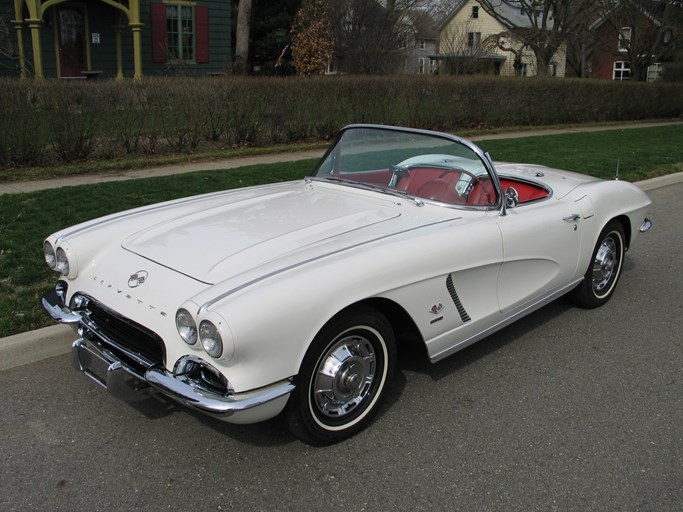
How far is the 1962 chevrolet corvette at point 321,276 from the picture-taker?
268 cm

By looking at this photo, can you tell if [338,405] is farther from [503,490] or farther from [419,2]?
[419,2]

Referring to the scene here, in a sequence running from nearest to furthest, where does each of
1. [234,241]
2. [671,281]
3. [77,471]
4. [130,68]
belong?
[77,471]
[234,241]
[671,281]
[130,68]

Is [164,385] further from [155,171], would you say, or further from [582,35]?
[582,35]

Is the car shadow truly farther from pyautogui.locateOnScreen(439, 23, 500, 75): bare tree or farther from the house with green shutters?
pyautogui.locateOnScreen(439, 23, 500, 75): bare tree

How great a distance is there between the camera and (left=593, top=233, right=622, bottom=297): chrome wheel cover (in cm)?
475

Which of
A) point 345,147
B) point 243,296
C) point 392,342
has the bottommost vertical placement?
point 392,342

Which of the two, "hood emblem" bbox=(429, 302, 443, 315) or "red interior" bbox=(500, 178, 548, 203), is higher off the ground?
"red interior" bbox=(500, 178, 548, 203)

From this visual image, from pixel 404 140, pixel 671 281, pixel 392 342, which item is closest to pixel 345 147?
pixel 404 140

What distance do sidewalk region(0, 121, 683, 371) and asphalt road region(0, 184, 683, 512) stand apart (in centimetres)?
11

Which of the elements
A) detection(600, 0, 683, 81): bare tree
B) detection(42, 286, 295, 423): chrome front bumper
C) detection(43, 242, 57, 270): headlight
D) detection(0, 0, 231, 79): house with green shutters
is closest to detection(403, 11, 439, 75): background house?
detection(600, 0, 683, 81): bare tree

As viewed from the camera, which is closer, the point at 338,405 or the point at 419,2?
the point at 338,405

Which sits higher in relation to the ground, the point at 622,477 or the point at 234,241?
the point at 234,241

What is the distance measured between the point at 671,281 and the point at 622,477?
3.20 meters

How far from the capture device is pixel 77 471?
284 cm
